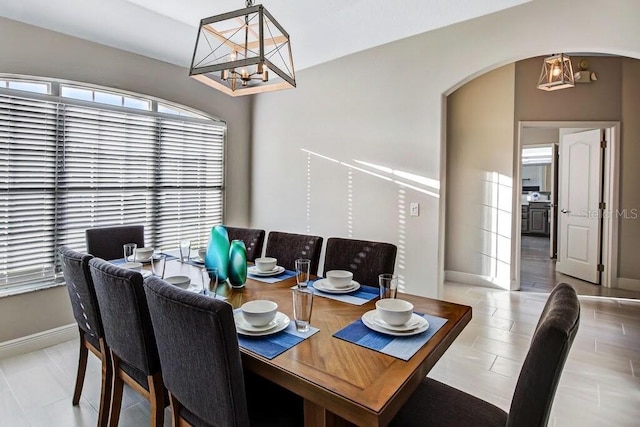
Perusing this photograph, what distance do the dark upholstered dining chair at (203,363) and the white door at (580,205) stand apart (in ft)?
17.2

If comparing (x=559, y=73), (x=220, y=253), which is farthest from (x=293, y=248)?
(x=559, y=73)

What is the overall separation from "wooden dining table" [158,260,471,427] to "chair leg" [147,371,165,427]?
1.78 feet

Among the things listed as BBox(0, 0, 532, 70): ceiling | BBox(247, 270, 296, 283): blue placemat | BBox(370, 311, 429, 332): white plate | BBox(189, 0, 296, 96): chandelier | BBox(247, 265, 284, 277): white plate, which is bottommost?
BBox(370, 311, 429, 332): white plate

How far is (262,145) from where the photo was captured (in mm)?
Answer: 4516

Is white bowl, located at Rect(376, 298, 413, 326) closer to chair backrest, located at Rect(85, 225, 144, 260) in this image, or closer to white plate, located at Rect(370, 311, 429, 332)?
white plate, located at Rect(370, 311, 429, 332)

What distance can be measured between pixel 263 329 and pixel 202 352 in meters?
0.32

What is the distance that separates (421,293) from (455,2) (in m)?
2.41

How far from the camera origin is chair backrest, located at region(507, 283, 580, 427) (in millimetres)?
916

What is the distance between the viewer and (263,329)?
138cm

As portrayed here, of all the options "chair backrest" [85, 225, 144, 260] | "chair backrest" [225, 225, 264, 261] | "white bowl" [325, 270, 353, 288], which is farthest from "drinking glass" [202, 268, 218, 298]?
"chair backrest" [85, 225, 144, 260]

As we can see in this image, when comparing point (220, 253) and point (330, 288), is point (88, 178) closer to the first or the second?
point (220, 253)

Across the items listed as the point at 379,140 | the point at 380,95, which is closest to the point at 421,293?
the point at 379,140

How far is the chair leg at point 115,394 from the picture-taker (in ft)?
5.68

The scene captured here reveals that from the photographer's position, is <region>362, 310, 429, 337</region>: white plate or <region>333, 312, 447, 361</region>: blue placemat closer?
<region>333, 312, 447, 361</region>: blue placemat
